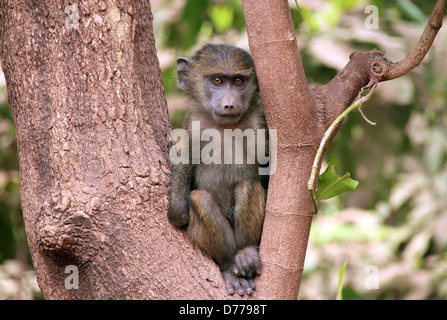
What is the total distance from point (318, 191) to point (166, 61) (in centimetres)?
338

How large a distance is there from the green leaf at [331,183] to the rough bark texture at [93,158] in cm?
91

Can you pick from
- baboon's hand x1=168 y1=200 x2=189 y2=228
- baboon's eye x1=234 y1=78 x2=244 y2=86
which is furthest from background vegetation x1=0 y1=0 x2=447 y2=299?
baboon's hand x1=168 y1=200 x2=189 y2=228

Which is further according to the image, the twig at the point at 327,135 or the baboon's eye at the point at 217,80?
the baboon's eye at the point at 217,80

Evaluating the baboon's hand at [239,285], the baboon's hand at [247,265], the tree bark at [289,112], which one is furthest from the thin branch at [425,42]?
the baboon's hand at [239,285]

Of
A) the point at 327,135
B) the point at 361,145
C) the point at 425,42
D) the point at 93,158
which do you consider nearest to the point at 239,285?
the point at 327,135

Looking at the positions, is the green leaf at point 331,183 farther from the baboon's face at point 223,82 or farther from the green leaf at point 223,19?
the green leaf at point 223,19

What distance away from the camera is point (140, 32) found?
3.73m

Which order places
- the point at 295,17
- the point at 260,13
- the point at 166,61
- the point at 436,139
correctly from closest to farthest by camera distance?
the point at 260,13, the point at 295,17, the point at 166,61, the point at 436,139

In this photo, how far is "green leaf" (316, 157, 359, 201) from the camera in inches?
132

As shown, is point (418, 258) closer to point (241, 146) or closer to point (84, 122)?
point (241, 146)

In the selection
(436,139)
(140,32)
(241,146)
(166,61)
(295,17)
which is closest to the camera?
(140,32)

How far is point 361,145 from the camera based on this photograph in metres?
7.18

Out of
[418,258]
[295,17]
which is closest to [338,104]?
[295,17]

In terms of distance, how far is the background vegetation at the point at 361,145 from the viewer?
583 cm
